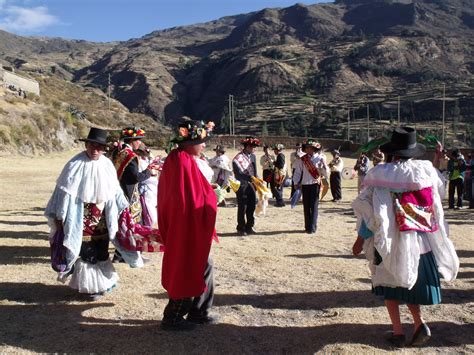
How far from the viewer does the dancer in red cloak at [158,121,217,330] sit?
4777 millimetres

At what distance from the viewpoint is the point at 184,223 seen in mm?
4777

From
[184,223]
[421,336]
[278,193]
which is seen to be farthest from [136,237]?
[278,193]

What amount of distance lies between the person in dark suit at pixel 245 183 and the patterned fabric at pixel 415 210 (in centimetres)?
539

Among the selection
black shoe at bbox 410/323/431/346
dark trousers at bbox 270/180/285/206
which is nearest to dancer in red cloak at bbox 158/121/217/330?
black shoe at bbox 410/323/431/346

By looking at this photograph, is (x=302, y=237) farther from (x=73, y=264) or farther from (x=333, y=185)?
(x=333, y=185)

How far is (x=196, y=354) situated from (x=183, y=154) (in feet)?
5.93

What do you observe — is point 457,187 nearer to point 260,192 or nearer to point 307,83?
point 260,192

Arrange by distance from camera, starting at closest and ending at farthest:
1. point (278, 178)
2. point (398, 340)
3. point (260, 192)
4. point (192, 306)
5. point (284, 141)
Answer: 1. point (398, 340)
2. point (192, 306)
3. point (260, 192)
4. point (278, 178)
5. point (284, 141)

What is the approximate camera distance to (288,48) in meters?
159

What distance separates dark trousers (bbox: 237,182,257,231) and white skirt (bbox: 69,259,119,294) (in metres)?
4.24

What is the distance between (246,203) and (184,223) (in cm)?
528

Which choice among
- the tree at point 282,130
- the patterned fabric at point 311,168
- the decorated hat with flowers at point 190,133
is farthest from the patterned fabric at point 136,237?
the tree at point 282,130

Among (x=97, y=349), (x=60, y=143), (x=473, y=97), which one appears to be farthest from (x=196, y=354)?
(x=473, y=97)

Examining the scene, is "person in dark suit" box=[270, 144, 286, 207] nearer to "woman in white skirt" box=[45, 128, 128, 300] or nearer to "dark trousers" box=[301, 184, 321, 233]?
"dark trousers" box=[301, 184, 321, 233]
